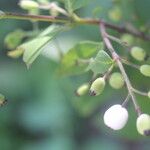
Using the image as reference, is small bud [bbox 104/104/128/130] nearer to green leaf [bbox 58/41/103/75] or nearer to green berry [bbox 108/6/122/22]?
green leaf [bbox 58/41/103/75]

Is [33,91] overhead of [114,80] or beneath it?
overhead

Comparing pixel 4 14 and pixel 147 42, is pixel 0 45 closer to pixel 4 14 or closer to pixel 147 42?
pixel 147 42

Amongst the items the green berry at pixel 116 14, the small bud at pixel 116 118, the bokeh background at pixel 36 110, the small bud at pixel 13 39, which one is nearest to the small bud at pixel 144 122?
the small bud at pixel 116 118

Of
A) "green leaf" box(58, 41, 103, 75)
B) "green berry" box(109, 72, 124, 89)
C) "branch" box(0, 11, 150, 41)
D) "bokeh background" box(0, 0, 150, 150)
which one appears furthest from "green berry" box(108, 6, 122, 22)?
"bokeh background" box(0, 0, 150, 150)

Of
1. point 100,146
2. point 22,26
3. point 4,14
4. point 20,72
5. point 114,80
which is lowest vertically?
point 114,80

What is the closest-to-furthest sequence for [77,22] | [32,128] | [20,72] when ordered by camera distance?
1. [77,22]
2. [20,72]
3. [32,128]

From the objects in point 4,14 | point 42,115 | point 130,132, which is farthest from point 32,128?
point 4,14

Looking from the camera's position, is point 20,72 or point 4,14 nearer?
point 4,14
